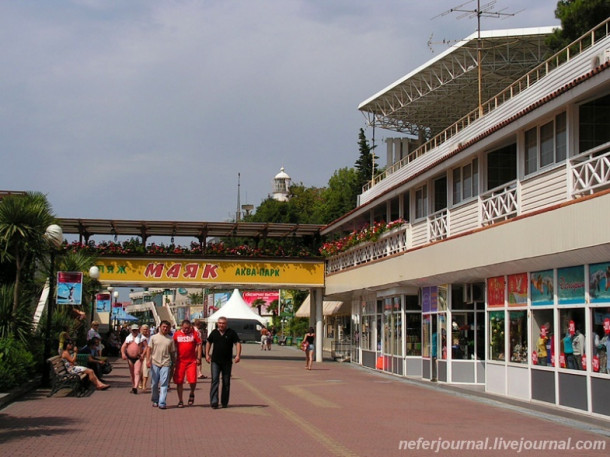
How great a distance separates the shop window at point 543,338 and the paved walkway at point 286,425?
112 centimetres

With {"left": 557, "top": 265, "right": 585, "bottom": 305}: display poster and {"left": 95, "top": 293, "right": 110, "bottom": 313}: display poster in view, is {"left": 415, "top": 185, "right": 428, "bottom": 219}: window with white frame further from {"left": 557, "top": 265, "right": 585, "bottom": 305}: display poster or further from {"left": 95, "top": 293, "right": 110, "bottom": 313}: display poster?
{"left": 95, "top": 293, "right": 110, "bottom": 313}: display poster

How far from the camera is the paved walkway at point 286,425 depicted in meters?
10.6

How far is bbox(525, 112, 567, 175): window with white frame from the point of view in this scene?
17.1 meters

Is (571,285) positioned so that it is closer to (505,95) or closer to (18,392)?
(18,392)

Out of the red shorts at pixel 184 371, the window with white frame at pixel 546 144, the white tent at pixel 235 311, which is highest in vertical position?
the window with white frame at pixel 546 144

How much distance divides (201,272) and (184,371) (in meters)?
21.5

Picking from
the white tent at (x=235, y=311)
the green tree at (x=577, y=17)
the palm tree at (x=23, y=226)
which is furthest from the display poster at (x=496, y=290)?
the white tent at (x=235, y=311)

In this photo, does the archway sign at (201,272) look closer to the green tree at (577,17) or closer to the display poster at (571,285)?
the green tree at (577,17)

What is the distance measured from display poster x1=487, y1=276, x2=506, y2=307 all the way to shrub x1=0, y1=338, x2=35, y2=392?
10796 mm

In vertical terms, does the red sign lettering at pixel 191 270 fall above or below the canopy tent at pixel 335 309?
above

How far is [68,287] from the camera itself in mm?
20750

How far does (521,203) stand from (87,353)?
1138 cm

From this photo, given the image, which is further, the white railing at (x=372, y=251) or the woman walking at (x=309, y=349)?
the woman walking at (x=309, y=349)

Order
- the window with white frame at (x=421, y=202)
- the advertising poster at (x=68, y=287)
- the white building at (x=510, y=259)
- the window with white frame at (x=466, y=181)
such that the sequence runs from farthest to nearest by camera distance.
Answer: the window with white frame at (x=421, y=202) → the window with white frame at (x=466, y=181) → the advertising poster at (x=68, y=287) → the white building at (x=510, y=259)
